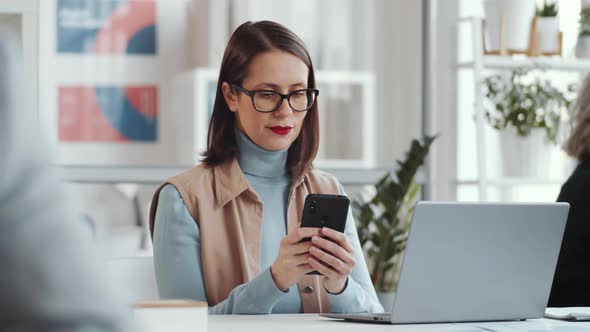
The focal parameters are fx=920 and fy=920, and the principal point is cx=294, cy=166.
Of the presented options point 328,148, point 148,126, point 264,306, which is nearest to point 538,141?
point 328,148

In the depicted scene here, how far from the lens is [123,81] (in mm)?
3795

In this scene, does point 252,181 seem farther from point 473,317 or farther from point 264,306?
point 473,317

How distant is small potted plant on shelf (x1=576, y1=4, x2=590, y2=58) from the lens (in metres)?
4.09

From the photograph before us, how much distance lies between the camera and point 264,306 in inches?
72.7

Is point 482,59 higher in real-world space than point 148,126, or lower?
higher

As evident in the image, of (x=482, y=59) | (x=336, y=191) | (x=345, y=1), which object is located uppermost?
(x=345, y=1)

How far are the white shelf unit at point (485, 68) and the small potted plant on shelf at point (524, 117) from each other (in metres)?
0.04

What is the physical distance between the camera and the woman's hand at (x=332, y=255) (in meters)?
1.71

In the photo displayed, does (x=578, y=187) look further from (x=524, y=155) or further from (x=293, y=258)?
(x=524, y=155)

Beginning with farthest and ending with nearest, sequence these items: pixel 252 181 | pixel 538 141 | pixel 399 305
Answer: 1. pixel 538 141
2. pixel 252 181
3. pixel 399 305

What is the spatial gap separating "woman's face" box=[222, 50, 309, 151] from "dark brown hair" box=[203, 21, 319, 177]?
2 cm

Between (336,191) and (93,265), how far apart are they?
1823mm

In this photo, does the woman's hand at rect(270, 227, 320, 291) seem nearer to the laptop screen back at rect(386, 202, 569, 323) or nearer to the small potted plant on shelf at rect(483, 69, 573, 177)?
the laptop screen back at rect(386, 202, 569, 323)

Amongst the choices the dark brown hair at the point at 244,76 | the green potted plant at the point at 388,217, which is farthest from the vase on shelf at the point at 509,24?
the dark brown hair at the point at 244,76
